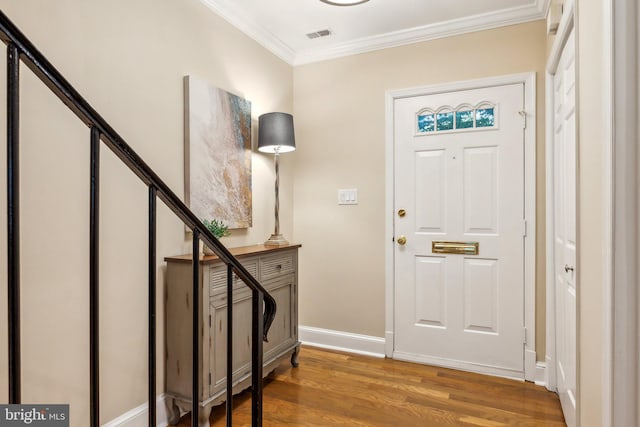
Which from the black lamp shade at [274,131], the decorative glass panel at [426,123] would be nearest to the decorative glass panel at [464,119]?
the decorative glass panel at [426,123]

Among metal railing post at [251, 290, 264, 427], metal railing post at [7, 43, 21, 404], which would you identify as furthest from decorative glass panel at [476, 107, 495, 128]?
metal railing post at [7, 43, 21, 404]

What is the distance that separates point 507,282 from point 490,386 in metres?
0.70

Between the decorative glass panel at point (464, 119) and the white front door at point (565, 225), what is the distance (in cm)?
53

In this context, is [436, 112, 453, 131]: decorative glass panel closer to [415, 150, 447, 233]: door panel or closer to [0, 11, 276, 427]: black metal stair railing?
[415, 150, 447, 233]: door panel

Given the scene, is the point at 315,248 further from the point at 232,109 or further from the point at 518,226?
the point at 518,226

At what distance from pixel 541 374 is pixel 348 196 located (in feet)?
6.09

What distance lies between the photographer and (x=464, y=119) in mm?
2879

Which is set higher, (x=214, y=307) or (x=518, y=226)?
(x=518, y=226)

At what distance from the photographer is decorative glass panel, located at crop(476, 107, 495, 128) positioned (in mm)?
2803

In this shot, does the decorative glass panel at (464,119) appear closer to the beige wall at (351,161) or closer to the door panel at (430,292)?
the beige wall at (351,161)

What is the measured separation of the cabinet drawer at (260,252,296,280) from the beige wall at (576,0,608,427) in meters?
1.72

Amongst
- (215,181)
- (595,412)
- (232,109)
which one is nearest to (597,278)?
(595,412)

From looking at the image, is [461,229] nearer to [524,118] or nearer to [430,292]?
[430,292]

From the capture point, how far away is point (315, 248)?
341 centimetres
